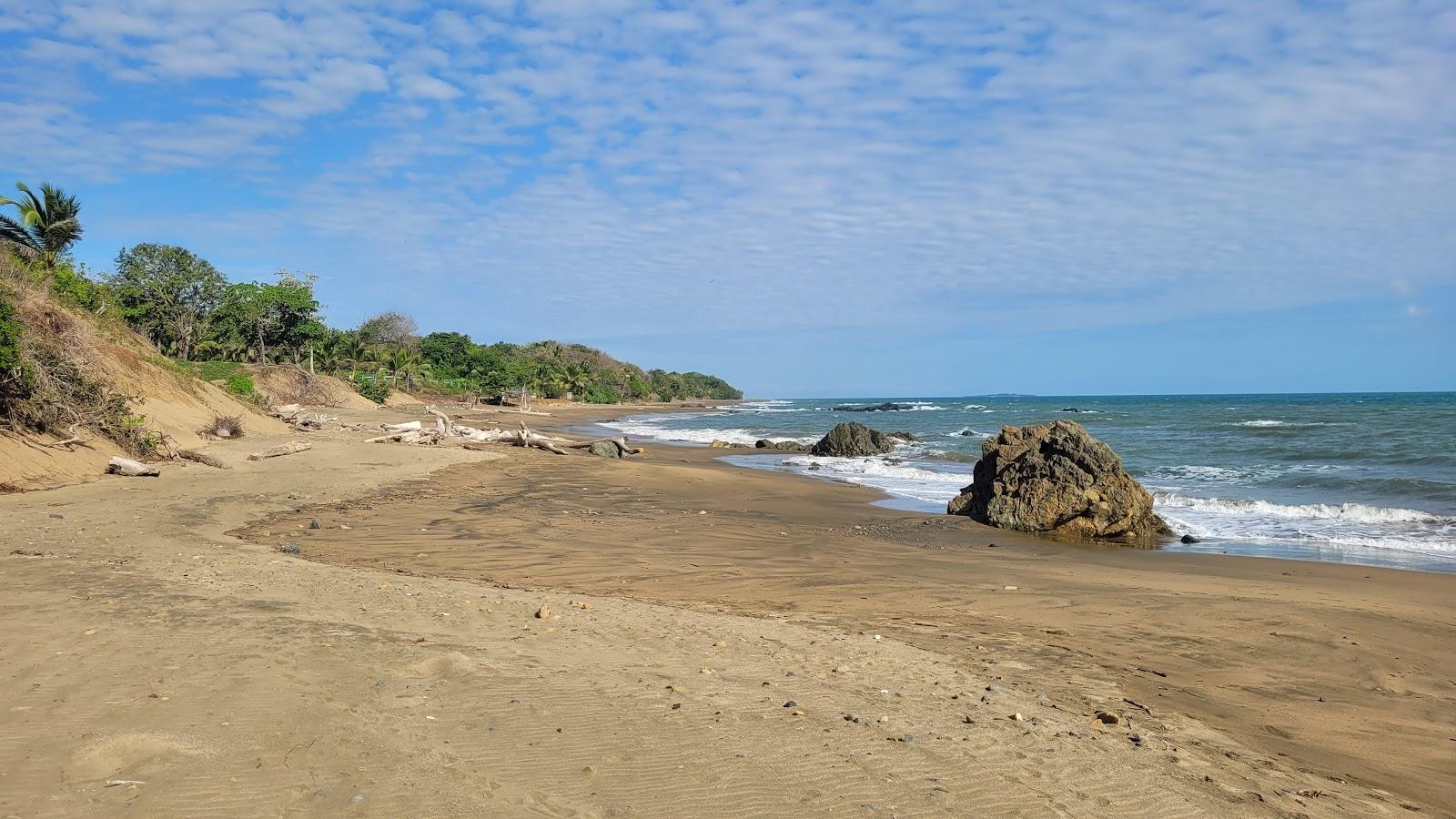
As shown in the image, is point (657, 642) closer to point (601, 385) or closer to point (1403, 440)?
point (1403, 440)

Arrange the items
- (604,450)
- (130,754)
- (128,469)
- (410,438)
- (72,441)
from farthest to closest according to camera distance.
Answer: (604,450)
(410,438)
(72,441)
(128,469)
(130,754)

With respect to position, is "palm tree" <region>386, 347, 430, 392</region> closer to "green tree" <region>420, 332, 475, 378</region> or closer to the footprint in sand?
"green tree" <region>420, 332, 475, 378</region>

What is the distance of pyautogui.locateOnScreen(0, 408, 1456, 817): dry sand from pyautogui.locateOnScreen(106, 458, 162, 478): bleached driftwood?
2.40 m

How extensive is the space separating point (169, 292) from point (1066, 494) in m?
51.0

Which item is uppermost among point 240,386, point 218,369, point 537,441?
point 218,369

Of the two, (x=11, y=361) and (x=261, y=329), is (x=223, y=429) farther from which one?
(x=261, y=329)

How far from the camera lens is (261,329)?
165 feet

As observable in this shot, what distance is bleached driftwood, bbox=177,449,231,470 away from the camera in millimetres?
15197

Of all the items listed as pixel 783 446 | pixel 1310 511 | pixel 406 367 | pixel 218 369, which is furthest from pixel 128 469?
pixel 406 367

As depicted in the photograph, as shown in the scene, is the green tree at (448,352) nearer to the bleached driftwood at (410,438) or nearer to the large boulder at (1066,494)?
the bleached driftwood at (410,438)

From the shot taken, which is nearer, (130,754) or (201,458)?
(130,754)

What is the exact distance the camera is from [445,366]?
3182 inches

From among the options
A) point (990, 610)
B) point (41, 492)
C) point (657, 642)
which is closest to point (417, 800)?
point (657, 642)

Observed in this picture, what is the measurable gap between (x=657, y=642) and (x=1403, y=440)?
111 ft
